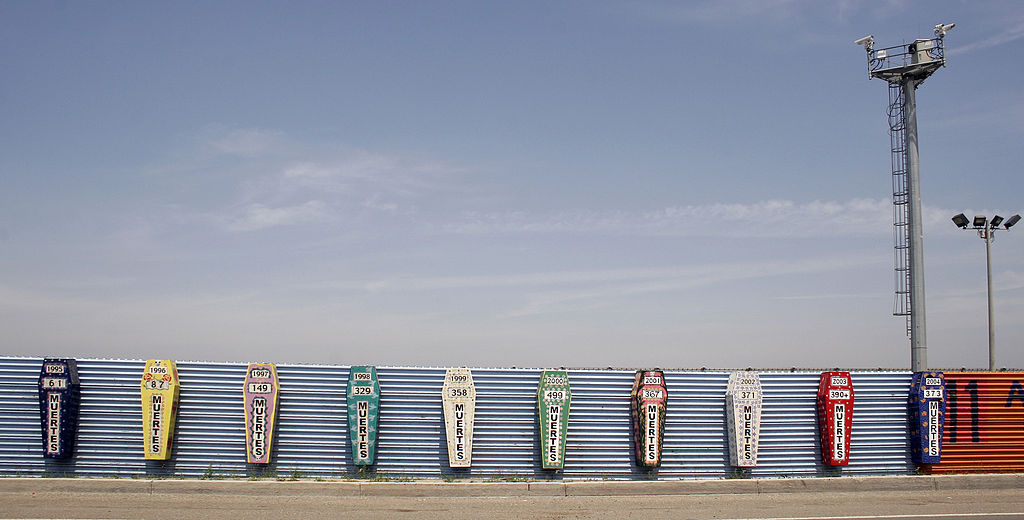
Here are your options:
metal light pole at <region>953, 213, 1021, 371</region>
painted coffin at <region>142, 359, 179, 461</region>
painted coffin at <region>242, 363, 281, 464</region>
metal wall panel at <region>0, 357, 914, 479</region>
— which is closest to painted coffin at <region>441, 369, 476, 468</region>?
metal wall panel at <region>0, 357, 914, 479</region>

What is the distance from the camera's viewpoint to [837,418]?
1530cm

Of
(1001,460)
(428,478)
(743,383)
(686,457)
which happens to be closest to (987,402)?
(1001,460)

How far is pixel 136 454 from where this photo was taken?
47.0 ft

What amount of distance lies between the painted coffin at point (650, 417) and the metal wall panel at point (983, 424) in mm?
5418

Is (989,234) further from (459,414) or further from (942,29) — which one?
(459,414)

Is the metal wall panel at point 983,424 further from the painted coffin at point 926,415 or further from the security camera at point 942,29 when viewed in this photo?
the security camera at point 942,29

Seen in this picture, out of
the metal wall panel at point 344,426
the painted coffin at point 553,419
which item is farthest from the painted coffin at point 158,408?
the painted coffin at point 553,419

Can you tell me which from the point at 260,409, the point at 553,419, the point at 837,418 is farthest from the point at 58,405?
the point at 837,418

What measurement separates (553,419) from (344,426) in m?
3.71

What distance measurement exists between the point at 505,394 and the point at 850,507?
19.4 ft

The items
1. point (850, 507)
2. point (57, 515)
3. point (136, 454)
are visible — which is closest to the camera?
point (57, 515)

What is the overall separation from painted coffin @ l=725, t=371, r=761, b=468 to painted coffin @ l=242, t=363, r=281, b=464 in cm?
822

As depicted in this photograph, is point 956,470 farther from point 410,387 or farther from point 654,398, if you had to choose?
point 410,387

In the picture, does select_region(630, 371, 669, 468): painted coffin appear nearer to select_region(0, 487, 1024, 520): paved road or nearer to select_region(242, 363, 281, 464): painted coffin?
select_region(0, 487, 1024, 520): paved road
